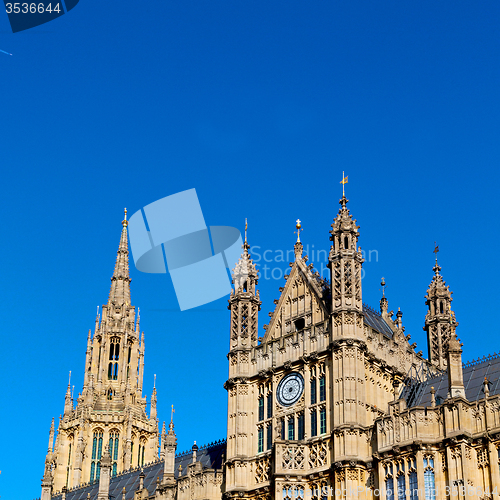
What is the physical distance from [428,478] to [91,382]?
209ft

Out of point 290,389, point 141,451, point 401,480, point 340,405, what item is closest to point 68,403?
point 141,451

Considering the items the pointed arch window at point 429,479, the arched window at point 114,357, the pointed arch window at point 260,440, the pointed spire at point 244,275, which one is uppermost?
the arched window at point 114,357

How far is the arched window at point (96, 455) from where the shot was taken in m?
103

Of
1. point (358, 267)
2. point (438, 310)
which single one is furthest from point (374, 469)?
point (438, 310)

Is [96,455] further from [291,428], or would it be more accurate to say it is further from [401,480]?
[401,480]

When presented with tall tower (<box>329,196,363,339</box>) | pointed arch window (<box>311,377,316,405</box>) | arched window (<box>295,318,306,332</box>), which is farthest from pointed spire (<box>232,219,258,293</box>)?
pointed arch window (<box>311,377,316,405</box>)

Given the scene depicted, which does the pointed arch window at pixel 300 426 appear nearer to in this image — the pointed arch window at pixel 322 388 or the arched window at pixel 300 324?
the pointed arch window at pixel 322 388

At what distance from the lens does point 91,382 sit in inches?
4316

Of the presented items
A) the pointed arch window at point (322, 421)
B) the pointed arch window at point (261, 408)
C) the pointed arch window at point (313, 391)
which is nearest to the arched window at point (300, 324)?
the pointed arch window at point (313, 391)

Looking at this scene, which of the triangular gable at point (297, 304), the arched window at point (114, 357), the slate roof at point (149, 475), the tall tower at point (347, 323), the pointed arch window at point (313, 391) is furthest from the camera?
the arched window at point (114, 357)

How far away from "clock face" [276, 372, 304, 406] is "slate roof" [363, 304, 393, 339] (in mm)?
6465

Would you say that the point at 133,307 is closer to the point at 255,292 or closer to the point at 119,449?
the point at 119,449

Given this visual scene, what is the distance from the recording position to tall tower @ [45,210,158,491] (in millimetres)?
103375

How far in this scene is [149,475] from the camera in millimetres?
78312
